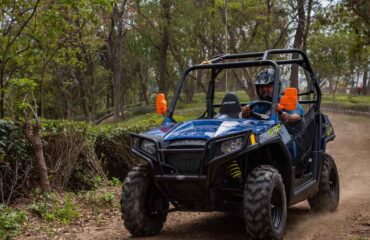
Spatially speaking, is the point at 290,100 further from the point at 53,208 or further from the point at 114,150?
the point at 114,150

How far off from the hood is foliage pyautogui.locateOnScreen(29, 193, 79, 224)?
2226mm

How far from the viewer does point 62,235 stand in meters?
6.87

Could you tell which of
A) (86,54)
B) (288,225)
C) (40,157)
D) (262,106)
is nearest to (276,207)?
(288,225)

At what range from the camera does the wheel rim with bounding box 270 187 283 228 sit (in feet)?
19.6

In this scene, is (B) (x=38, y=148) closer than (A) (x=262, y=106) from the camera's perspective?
No

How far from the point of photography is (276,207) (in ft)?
19.9

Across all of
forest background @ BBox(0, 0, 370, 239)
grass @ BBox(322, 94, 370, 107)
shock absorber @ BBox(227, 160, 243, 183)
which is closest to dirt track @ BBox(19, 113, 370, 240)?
forest background @ BBox(0, 0, 370, 239)

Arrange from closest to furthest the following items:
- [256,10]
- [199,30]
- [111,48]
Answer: [256,10] < [199,30] < [111,48]

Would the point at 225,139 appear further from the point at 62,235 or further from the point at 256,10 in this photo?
the point at 256,10

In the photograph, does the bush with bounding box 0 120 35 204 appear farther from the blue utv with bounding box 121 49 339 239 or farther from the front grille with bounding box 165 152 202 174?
the front grille with bounding box 165 152 202 174

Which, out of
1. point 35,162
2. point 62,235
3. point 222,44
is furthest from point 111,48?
point 62,235

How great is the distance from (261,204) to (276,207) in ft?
2.01

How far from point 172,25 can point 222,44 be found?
2704 millimetres

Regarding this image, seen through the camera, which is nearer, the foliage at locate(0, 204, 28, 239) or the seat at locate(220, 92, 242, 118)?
the foliage at locate(0, 204, 28, 239)
